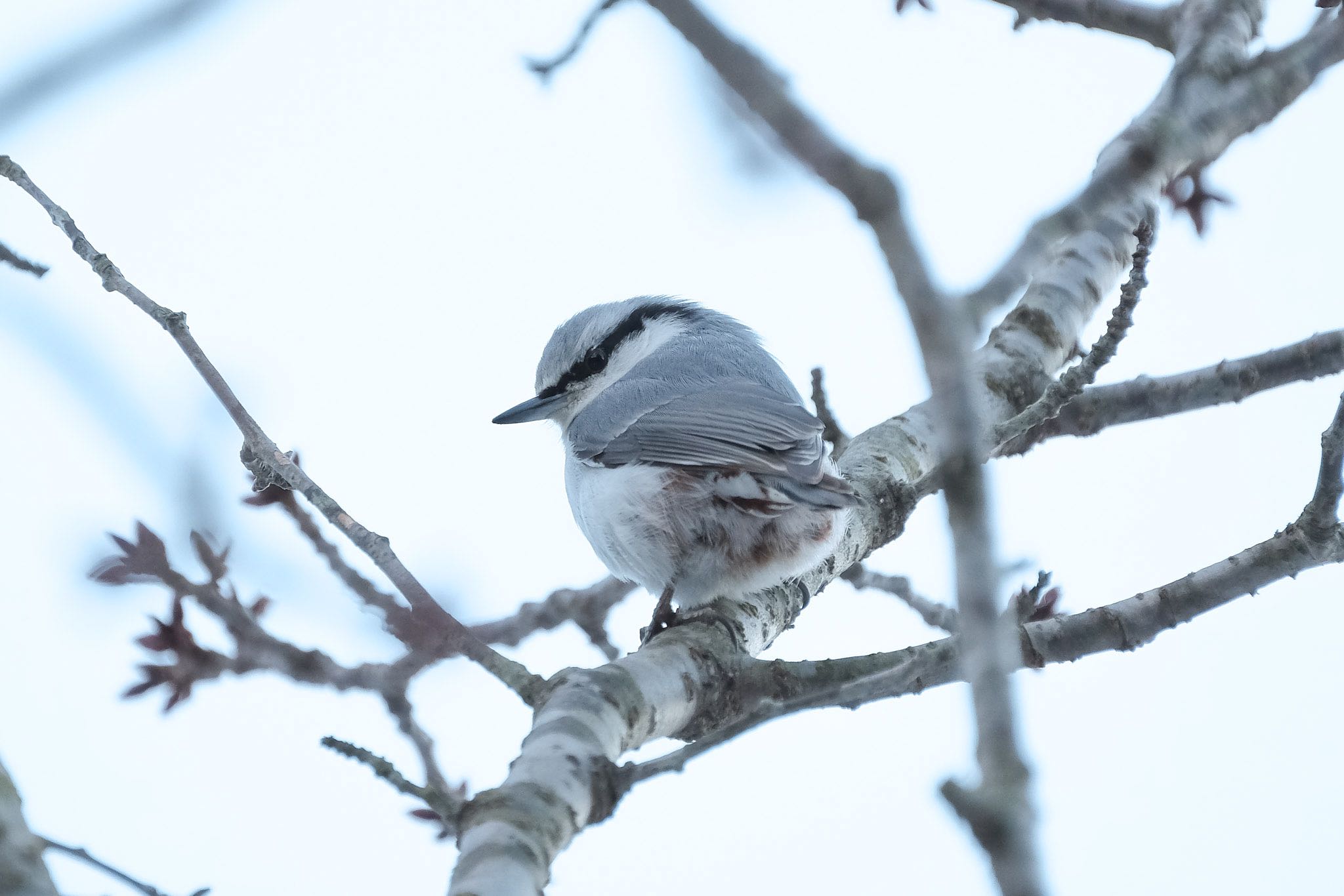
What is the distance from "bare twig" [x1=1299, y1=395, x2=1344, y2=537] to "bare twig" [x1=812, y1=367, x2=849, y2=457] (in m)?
1.19

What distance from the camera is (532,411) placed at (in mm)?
3463

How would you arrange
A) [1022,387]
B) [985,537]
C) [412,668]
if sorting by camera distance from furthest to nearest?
[1022,387] → [412,668] → [985,537]

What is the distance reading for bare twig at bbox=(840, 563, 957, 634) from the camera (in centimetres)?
303

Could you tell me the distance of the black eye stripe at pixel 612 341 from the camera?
3508 millimetres

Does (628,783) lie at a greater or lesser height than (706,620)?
lesser

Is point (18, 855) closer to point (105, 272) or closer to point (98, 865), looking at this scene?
point (98, 865)

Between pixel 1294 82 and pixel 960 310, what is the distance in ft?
8.25

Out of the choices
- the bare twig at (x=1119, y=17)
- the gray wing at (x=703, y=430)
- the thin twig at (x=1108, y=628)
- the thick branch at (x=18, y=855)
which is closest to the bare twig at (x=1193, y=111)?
the bare twig at (x=1119, y=17)

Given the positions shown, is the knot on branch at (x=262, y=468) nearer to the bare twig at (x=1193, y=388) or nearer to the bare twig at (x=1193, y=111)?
the bare twig at (x=1193, y=111)

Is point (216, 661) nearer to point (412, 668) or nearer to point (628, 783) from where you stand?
point (412, 668)

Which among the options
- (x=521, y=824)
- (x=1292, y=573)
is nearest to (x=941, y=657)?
(x=521, y=824)

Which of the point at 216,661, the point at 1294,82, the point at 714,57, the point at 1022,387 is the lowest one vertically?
the point at 714,57

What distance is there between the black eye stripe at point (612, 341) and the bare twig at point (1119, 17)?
4.43 feet

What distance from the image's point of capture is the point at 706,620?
2357 mm
